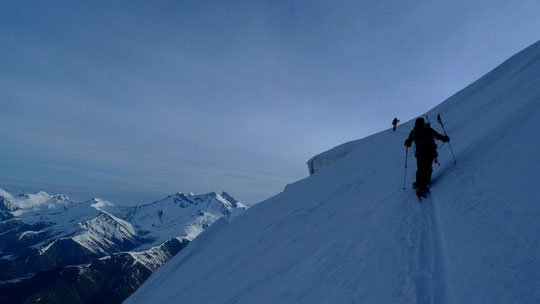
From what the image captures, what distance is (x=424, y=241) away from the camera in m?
6.67

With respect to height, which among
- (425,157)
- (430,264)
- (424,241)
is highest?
(425,157)

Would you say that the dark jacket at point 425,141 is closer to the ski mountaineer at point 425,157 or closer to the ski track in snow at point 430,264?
the ski mountaineer at point 425,157

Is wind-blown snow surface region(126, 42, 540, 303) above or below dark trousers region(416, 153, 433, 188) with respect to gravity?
below

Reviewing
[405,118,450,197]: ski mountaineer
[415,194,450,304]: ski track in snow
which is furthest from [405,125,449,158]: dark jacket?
[415,194,450,304]: ski track in snow

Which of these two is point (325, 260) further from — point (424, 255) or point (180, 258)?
point (180, 258)

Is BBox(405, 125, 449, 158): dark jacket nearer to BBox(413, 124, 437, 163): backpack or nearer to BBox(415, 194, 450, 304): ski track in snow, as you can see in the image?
BBox(413, 124, 437, 163): backpack

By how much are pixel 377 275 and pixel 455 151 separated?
26.2 ft

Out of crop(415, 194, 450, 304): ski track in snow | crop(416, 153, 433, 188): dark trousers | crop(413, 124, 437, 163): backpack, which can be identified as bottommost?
crop(415, 194, 450, 304): ski track in snow

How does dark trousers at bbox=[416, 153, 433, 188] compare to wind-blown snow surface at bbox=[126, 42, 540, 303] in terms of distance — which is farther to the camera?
dark trousers at bbox=[416, 153, 433, 188]

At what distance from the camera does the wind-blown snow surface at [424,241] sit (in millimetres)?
4883

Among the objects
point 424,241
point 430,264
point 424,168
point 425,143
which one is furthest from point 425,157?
point 430,264

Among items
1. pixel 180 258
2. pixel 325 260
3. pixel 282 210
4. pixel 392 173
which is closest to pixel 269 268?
pixel 325 260

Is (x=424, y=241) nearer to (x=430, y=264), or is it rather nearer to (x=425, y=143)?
(x=430, y=264)

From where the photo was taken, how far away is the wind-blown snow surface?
488cm
